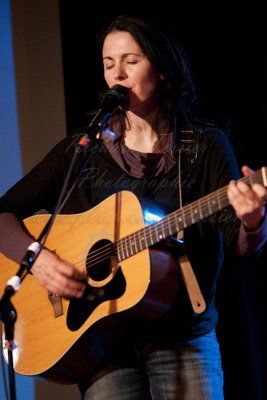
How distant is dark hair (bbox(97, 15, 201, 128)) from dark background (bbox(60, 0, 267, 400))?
0.33m

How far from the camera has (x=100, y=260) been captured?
7.17 feet

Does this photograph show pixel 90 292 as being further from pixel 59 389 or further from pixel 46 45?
pixel 46 45

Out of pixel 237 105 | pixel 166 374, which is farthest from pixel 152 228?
pixel 237 105

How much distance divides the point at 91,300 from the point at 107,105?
681 mm

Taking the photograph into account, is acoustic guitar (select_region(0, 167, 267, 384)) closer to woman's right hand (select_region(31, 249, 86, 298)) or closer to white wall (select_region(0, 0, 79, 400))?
woman's right hand (select_region(31, 249, 86, 298))

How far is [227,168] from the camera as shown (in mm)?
2209

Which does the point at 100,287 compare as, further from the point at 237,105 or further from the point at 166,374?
the point at 237,105

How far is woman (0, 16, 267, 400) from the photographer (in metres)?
2.07

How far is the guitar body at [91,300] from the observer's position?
2010mm

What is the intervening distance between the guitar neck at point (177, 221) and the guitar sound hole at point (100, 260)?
56 mm

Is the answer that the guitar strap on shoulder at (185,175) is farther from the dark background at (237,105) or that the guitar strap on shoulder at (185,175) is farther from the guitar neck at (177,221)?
the dark background at (237,105)

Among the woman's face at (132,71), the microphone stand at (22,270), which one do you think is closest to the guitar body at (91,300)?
the microphone stand at (22,270)

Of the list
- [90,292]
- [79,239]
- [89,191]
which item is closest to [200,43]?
[89,191]

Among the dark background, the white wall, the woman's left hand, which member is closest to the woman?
the woman's left hand
